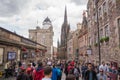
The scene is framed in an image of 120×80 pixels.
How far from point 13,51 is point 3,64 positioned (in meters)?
2.93

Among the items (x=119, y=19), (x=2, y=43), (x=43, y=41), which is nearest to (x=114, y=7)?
(x=119, y=19)

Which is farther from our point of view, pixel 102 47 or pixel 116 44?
pixel 102 47

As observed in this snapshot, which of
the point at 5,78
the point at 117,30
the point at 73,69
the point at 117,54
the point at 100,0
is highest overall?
the point at 100,0

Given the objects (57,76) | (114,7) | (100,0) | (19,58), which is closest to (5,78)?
(19,58)

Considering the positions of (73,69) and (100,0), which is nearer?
(73,69)

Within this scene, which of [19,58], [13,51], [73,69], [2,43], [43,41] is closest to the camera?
[73,69]

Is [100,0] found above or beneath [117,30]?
above

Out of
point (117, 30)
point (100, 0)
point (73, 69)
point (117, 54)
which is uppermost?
point (100, 0)

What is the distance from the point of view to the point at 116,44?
15.9 m

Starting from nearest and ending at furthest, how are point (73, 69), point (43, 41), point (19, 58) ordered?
point (73, 69) < point (19, 58) < point (43, 41)

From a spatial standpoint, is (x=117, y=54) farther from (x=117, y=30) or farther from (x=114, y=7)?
(x=114, y=7)

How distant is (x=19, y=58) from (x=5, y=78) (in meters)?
5.63

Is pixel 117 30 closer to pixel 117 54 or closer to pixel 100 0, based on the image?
pixel 117 54

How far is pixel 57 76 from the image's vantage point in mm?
8352
